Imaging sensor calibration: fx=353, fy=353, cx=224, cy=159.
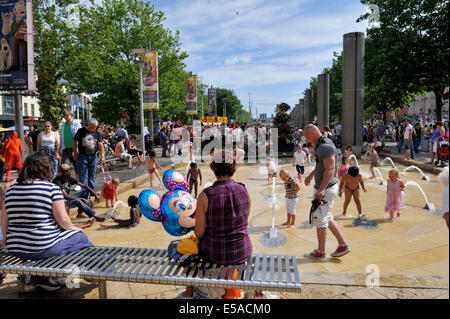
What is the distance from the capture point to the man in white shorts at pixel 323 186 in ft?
15.1

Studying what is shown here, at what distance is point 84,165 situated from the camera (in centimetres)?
782

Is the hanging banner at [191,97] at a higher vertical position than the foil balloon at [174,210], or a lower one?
higher

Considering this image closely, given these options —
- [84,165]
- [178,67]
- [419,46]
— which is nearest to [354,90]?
[84,165]

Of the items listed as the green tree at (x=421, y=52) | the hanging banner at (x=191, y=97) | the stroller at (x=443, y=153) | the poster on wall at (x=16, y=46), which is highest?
the hanging banner at (x=191, y=97)

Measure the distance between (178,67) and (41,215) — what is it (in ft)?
115

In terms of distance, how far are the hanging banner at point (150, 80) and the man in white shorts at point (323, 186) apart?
14.7 m

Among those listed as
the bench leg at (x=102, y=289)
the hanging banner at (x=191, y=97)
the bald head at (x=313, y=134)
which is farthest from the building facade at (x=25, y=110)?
the bench leg at (x=102, y=289)

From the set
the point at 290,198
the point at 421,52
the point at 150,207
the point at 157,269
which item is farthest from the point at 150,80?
the point at 421,52

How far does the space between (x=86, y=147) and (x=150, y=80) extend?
1156 centimetres

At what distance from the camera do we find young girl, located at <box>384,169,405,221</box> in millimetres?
6574

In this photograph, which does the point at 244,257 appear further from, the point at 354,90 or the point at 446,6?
the point at 354,90

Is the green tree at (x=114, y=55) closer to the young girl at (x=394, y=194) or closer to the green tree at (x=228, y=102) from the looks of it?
the young girl at (x=394, y=194)

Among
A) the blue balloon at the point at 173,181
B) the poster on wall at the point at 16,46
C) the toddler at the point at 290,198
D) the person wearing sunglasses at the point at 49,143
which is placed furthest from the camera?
the person wearing sunglasses at the point at 49,143
